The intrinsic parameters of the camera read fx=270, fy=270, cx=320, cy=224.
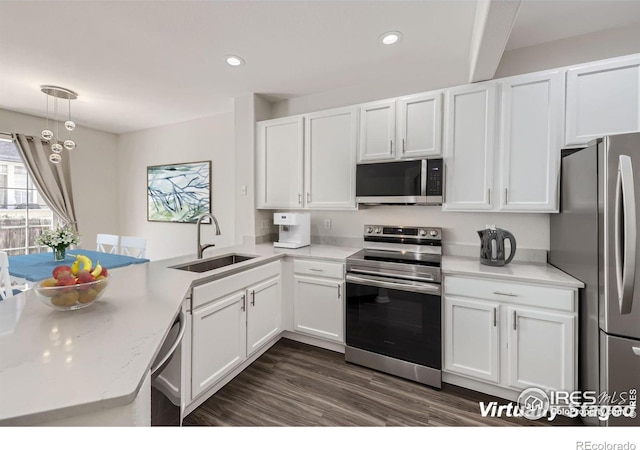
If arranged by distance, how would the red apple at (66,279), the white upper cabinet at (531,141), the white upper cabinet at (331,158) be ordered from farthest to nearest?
the white upper cabinet at (331,158) → the white upper cabinet at (531,141) → the red apple at (66,279)

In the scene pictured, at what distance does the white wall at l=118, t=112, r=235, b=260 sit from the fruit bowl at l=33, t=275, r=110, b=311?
2.45 meters

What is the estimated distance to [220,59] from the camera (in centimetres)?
235

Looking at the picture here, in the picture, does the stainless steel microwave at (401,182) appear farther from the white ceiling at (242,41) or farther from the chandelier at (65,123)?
the chandelier at (65,123)

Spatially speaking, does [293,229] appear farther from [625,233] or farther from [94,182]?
[94,182]

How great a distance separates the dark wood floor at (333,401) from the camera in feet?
5.46

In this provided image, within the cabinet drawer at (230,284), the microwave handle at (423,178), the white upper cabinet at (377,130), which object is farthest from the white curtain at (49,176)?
the microwave handle at (423,178)

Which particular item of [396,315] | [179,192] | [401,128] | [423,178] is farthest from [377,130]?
[179,192]

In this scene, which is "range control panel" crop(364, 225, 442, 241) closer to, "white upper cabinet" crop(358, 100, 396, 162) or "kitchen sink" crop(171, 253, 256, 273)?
"white upper cabinet" crop(358, 100, 396, 162)

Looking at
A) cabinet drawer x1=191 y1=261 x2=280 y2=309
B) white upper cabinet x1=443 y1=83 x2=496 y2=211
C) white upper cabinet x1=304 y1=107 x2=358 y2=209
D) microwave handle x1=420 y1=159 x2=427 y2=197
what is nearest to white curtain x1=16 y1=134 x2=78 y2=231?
cabinet drawer x1=191 y1=261 x2=280 y2=309

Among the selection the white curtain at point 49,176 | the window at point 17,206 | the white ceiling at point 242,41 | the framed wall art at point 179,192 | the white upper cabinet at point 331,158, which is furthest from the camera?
the framed wall art at point 179,192

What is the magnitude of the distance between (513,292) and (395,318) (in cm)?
80

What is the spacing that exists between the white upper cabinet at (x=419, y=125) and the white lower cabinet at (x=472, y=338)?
1.21m

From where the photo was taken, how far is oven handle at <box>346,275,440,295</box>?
1947 mm

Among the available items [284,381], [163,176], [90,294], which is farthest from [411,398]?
[163,176]
